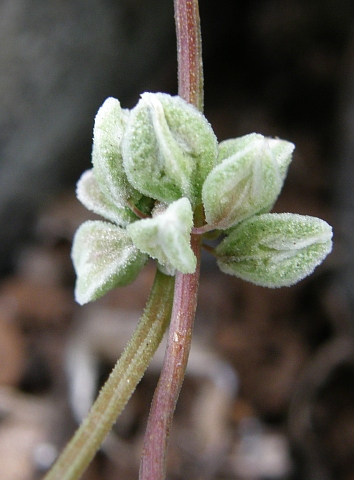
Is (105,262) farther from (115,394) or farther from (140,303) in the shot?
(140,303)

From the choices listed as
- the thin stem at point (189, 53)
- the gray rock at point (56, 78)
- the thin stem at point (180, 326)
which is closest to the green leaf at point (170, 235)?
the thin stem at point (180, 326)

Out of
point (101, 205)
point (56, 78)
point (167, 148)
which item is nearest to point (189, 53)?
point (167, 148)

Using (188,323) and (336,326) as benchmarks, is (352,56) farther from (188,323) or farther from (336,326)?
(188,323)

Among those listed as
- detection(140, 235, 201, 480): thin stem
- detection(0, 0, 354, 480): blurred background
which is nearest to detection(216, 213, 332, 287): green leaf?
detection(140, 235, 201, 480): thin stem

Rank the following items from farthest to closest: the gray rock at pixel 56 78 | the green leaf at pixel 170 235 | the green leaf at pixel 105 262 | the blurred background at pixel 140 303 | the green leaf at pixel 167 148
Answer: the gray rock at pixel 56 78
the blurred background at pixel 140 303
the green leaf at pixel 105 262
the green leaf at pixel 167 148
the green leaf at pixel 170 235

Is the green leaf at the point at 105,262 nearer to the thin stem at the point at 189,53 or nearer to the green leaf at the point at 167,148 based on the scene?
the green leaf at the point at 167,148

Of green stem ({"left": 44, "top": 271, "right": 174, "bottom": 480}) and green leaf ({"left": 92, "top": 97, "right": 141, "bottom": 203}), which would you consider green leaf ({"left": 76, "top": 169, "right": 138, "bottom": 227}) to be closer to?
green leaf ({"left": 92, "top": 97, "right": 141, "bottom": 203})
